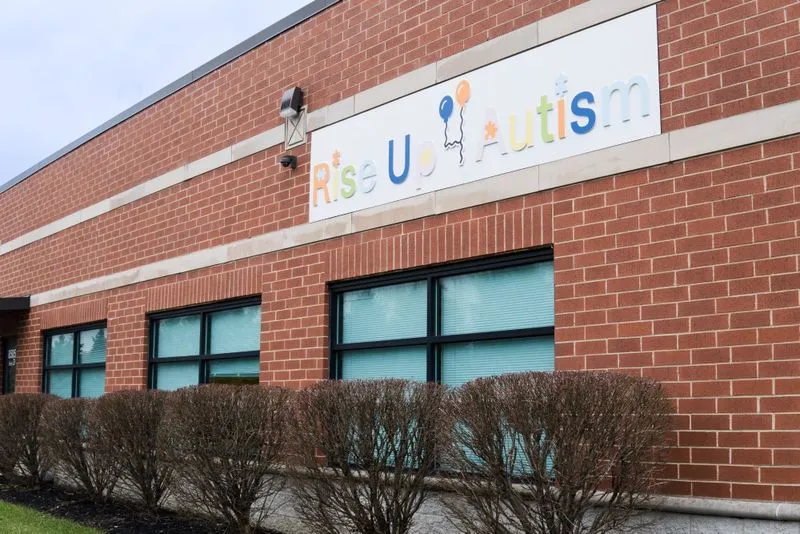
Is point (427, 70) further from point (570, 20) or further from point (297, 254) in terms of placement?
point (297, 254)

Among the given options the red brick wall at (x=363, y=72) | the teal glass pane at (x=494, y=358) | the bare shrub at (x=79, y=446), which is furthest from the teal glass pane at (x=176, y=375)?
the teal glass pane at (x=494, y=358)

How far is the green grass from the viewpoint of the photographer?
966 cm

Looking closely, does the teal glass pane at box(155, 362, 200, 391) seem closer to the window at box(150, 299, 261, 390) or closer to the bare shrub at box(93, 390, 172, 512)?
the window at box(150, 299, 261, 390)

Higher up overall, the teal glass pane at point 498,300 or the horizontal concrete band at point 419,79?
the horizontal concrete band at point 419,79

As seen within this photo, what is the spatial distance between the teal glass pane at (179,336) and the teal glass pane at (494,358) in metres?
4.94

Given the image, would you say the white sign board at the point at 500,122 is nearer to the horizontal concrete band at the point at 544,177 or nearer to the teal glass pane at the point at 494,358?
the horizontal concrete band at the point at 544,177

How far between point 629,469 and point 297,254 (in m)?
5.33

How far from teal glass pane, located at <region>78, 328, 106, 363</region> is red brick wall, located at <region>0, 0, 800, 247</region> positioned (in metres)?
2.23

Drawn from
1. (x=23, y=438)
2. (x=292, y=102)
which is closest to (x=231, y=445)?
(x=292, y=102)

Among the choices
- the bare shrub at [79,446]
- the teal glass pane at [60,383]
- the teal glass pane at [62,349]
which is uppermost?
the teal glass pane at [62,349]

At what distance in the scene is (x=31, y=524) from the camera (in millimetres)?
10195

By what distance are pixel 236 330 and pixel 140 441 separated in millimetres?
1987

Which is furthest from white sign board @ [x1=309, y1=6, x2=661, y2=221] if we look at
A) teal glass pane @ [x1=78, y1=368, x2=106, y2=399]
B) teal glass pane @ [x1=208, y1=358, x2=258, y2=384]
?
teal glass pane @ [x1=78, y1=368, x2=106, y2=399]

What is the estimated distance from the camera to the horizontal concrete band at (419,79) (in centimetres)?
768
